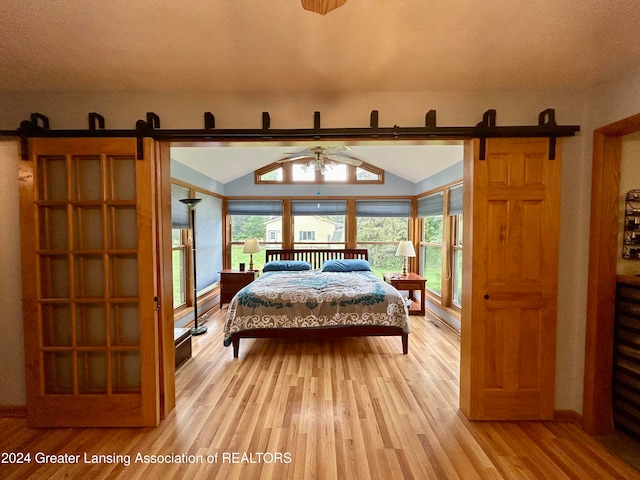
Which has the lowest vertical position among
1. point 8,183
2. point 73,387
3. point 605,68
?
point 73,387

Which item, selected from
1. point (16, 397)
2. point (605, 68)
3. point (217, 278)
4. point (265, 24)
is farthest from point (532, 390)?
point (217, 278)

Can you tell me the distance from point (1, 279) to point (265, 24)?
2.62 metres

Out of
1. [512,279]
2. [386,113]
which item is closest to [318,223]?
[386,113]

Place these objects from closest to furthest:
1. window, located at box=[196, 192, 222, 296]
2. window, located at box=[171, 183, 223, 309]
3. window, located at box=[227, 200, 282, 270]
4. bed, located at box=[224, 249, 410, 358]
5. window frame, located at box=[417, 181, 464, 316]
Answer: bed, located at box=[224, 249, 410, 358] → window, located at box=[171, 183, 223, 309] → window frame, located at box=[417, 181, 464, 316] → window, located at box=[196, 192, 222, 296] → window, located at box=[227, 200, 282, 270]

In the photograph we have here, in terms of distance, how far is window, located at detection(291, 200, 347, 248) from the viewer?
18.9ft

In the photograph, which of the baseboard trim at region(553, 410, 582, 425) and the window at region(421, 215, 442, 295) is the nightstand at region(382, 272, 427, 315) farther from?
the baseboard trim at region(553, 410, 582, 425)

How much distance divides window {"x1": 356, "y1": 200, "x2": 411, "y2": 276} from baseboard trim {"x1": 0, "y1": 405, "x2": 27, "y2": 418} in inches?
195

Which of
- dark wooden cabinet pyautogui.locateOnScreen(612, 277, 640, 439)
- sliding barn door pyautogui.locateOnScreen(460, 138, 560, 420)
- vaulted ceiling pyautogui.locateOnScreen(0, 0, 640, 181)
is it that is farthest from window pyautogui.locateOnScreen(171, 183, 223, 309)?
dark wooden cabinet pyautogui.locateOnScreen(612, 277, 640, 439)

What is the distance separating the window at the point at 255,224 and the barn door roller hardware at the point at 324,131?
3.85 meters

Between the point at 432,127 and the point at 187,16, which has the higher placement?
the point at 187,16

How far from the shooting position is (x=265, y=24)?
135cm

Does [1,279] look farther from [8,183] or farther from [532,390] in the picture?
[532,390]

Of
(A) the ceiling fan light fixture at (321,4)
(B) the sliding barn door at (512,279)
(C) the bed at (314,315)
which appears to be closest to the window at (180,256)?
(C) the bed at (314,315)

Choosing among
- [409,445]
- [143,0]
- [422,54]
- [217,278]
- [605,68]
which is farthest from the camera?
[217,278]
